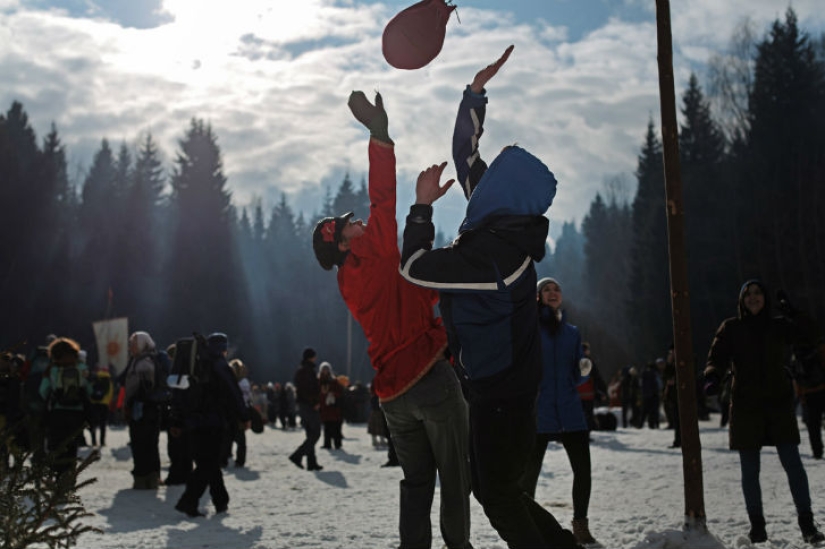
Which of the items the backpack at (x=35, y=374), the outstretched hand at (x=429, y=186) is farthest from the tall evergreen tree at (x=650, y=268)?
the outstretched hand at (x=429, y=186)

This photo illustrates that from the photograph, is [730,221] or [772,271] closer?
[772,271]

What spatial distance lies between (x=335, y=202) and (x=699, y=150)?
207 ft

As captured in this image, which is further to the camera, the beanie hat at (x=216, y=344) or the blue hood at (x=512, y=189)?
the beanie hat at (x=216, y=344)

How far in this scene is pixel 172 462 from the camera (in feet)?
40.2

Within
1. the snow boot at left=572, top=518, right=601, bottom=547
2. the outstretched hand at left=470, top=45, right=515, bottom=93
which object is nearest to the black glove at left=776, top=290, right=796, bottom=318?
the snow boot at left=572, top=518, right=601, bottom=547

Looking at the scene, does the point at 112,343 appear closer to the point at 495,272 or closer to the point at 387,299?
the point at 387,299

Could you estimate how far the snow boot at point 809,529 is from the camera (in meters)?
5.80

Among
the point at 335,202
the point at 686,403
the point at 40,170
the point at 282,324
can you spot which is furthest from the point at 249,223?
the point at 686,403

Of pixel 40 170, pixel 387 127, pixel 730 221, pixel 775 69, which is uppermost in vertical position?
pixel 775 69

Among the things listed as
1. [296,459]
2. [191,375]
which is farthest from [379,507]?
[296,459]

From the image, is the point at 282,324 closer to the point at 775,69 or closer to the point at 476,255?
the point at 775,69

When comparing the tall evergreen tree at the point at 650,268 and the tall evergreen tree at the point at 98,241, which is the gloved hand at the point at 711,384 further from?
the tall evergreen tree at the point at 98,241

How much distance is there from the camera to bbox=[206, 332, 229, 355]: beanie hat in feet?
30.3

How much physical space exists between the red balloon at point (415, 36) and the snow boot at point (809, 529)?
387cm
